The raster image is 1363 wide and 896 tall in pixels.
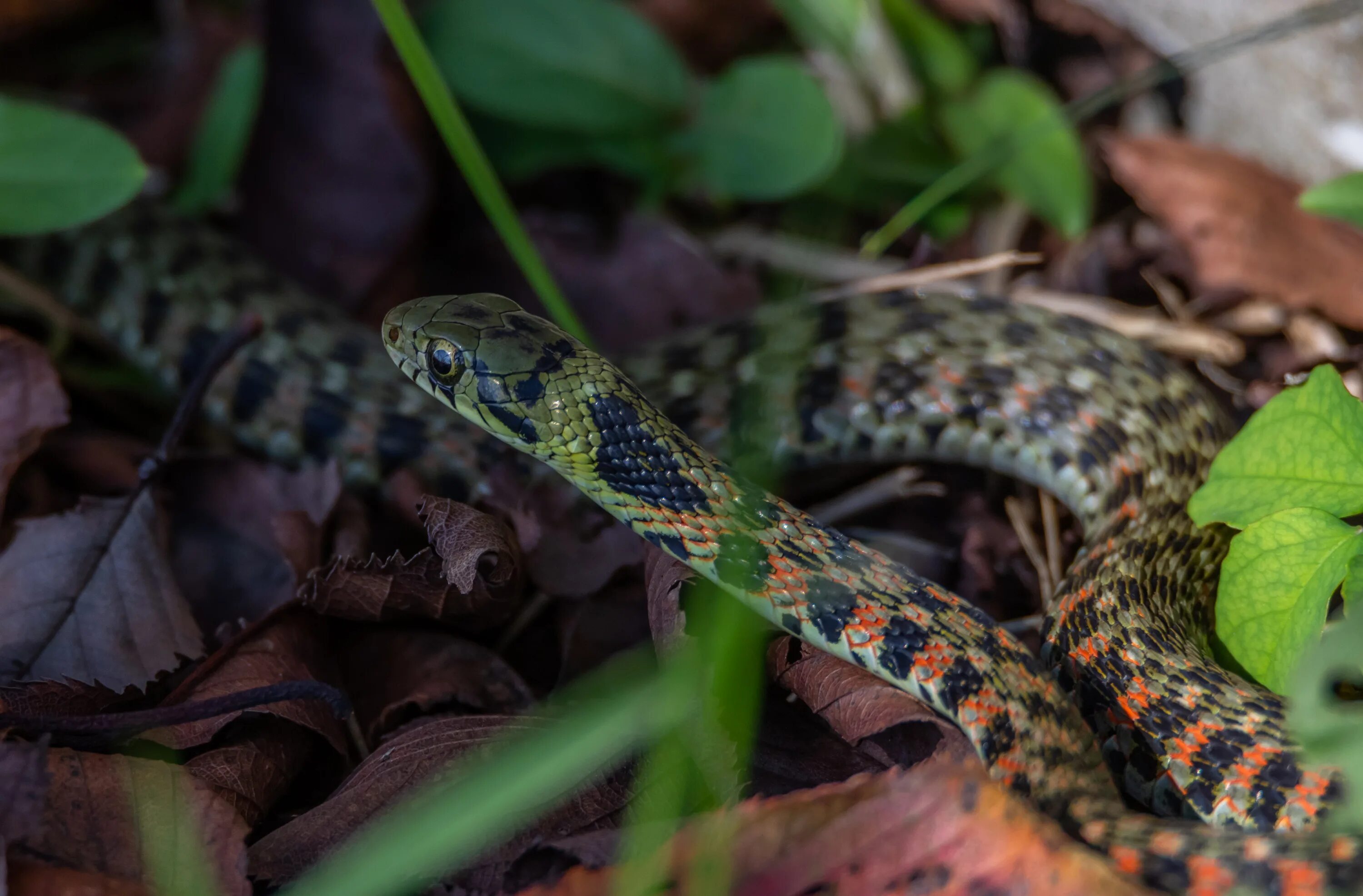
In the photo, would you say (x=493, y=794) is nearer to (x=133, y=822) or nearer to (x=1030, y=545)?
(x=133, y=822)

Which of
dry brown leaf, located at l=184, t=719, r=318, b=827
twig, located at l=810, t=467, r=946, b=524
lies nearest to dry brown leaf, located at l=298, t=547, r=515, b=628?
dry brown leaf, located at l=184, t=719, r=318, b=827

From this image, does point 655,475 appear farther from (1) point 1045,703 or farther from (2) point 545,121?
(2) point 545,121

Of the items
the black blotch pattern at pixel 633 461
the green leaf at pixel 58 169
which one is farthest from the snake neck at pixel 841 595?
the green leaf at pixel 58 169

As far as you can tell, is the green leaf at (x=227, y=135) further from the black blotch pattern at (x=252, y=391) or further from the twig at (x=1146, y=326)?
the twig at (x=1146, y=326)

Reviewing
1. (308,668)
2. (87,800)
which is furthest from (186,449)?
(87,800)

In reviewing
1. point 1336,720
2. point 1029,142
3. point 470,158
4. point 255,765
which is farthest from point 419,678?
point 1029,142

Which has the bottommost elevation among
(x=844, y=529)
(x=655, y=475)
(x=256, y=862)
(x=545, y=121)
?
(x=256, y=862)
